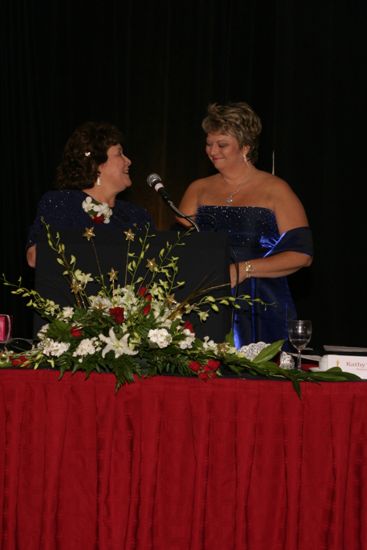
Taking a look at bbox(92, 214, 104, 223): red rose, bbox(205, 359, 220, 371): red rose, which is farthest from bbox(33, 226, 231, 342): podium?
bbox(92, 214, 104, 223): red rose

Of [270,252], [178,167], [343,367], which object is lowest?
[343,367]

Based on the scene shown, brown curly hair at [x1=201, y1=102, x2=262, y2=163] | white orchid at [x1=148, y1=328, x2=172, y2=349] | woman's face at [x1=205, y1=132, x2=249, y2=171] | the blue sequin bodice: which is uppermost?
brown curly hair at [x1=201, y1=102, x2=262, y2=163]

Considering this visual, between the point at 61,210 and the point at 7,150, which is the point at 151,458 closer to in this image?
the point at 61,210

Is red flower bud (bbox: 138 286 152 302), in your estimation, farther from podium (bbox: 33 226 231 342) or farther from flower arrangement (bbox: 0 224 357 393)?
podium (bbox: 33 226 231 342)

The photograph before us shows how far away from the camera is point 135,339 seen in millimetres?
1969

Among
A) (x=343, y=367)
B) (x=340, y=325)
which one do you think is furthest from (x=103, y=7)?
(x=343, y=367)

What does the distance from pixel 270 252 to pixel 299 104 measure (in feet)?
5.82

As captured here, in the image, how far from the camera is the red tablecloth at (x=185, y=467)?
195 centimetres

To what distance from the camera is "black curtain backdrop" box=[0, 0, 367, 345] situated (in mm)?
4824

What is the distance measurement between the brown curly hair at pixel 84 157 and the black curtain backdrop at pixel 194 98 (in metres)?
1.75

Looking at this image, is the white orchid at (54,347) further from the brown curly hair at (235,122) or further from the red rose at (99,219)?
the brown curly hair at (235,122)

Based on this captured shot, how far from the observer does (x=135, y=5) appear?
499cm

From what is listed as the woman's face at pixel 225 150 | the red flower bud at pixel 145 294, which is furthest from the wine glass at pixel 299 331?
the woman's face at pixel 225 150

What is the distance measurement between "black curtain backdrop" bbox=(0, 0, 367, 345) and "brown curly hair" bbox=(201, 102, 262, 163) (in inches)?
57.0
